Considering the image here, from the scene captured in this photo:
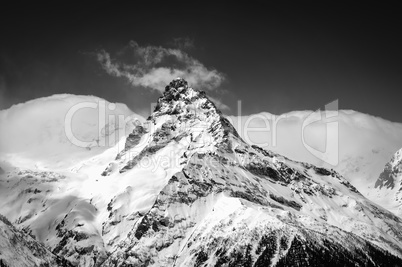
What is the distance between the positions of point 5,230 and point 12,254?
1236 cm

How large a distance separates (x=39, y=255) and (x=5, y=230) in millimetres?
17127

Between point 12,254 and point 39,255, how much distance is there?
20.4m

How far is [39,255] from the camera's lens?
19450 cm

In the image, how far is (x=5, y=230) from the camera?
18412cm

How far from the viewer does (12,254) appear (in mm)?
174875

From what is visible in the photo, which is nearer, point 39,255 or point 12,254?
point 12,254
